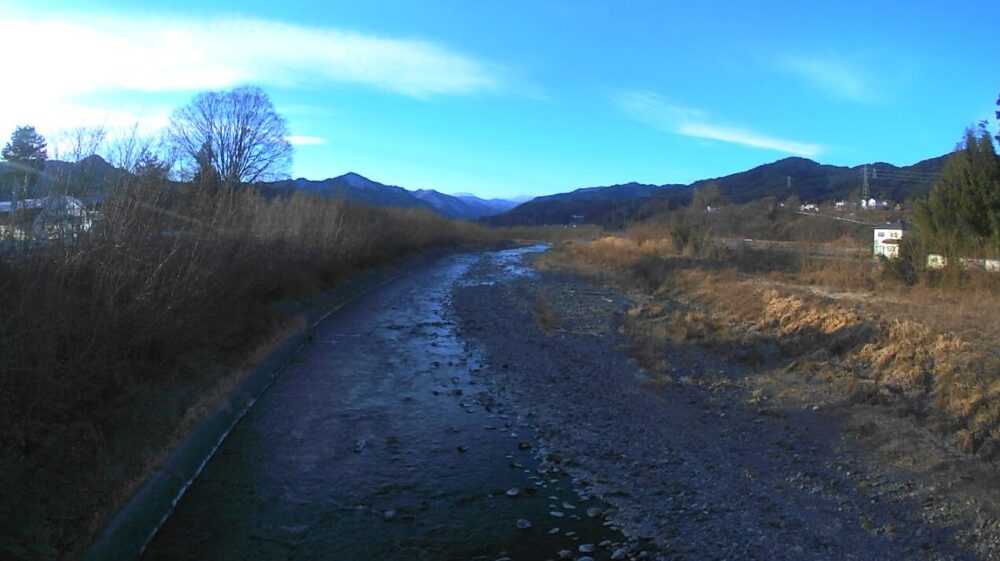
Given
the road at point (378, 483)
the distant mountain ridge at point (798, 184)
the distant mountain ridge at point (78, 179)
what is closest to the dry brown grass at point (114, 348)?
the distant mountain ridge at point (78, 179)

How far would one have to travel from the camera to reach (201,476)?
8.74 metres

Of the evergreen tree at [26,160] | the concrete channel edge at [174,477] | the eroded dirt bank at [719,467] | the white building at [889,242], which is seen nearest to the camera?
the concrete channel edge at [174,477]

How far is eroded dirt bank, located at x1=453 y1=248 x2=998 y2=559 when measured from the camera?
6.45m

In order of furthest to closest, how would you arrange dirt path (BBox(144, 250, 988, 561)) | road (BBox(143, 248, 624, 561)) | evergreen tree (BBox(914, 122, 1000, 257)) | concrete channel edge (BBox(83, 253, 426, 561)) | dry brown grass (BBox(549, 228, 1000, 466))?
evergreen tree (BBox(914, 122, 1000, 257)) < dry brown grass (BBox(549, 228, 1000, 466)) < road (BBox(143, 248, 624, 561)) < dirt path (BBox(144, 250, 988, 561)) < concrete channel edge (BBox(83, 253, 426, 561))

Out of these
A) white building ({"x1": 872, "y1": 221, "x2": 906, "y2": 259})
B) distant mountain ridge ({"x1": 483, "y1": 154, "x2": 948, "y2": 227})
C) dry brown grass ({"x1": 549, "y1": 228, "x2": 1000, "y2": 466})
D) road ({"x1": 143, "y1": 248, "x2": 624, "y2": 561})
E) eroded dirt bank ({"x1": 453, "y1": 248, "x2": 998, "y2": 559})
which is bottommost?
road ({"x1": 143, "y1": 248, "x2": 624, "y2": 561})

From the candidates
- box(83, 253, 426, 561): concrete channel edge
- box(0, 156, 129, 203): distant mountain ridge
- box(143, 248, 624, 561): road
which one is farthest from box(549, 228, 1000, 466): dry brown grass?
box(0, 156, 129, 203): distant mountain ridge

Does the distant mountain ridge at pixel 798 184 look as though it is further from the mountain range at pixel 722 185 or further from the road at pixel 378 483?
the road at pixel 378 483

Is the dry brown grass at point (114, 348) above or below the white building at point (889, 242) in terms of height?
below

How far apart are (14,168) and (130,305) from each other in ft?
7.38

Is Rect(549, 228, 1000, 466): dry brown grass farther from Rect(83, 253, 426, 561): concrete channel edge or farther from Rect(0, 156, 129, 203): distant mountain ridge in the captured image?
Rect(0, 156, 129, 203): distant mountain ridge

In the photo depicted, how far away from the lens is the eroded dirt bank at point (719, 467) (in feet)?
21.2

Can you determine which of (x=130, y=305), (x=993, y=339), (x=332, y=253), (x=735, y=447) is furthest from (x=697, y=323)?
(x=332, y=253)

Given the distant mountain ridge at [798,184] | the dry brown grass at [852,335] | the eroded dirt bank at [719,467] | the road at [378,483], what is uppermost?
the distant mountain ridge at [798,184]

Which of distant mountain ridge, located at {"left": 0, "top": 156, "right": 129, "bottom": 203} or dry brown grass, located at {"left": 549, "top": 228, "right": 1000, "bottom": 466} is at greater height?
distant mountain ridge, located at {"left": 0, "top": 156, "right": 129, "bottom": 203}
